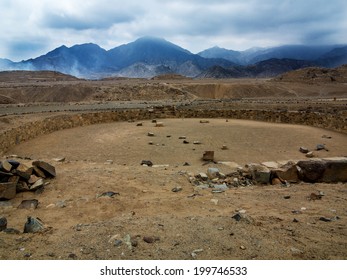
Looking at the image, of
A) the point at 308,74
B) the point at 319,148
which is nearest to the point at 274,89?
the point at 308,74

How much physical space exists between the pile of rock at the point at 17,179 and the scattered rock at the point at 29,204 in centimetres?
49

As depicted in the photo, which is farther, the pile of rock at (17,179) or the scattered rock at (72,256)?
the pile of rock at (17,179)

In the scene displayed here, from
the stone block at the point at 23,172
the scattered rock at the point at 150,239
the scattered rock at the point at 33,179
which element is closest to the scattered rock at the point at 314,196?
the scattered rock at the point at 150,239

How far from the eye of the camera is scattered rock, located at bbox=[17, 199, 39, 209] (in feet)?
18.4

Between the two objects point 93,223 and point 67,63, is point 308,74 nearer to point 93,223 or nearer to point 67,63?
point 93,223

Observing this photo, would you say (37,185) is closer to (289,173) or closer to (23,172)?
(23,172)

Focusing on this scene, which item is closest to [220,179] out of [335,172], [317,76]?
[335,172]

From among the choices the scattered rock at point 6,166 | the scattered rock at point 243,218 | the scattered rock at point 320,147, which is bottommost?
the scattered rock at point 320,147

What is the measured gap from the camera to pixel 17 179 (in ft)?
20.5

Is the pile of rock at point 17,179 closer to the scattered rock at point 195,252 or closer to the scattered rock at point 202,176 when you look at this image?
the scattered rock at point 202,176

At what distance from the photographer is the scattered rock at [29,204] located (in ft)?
18.4

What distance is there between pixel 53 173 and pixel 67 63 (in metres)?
206

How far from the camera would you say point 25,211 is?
17.8 feet

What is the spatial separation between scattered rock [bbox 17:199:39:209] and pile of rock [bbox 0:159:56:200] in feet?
1.61
